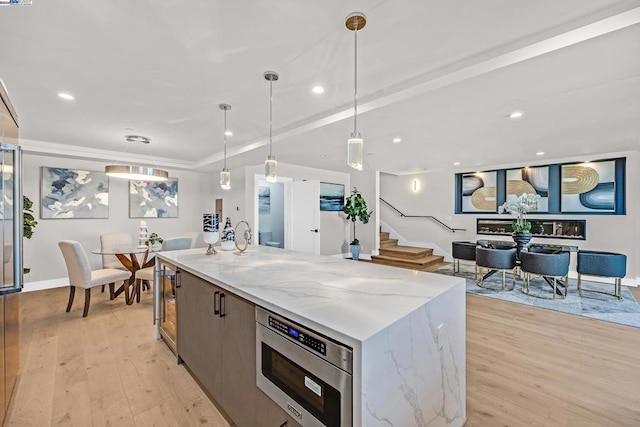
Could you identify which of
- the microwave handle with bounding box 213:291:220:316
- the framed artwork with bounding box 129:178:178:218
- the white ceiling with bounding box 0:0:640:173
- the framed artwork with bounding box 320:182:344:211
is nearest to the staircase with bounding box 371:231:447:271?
the framed artwork with bounding box 320:182:344:211

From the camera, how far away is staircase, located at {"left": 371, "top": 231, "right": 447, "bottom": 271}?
6621 mm

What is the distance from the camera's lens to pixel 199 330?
203 cm

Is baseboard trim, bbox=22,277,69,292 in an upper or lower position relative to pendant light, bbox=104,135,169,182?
lower

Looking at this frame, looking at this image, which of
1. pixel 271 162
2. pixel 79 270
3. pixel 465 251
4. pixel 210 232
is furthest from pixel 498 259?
pixel 79 270

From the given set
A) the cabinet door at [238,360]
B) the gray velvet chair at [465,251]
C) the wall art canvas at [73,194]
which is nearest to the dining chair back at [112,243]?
the wall art canvas at [73,194]

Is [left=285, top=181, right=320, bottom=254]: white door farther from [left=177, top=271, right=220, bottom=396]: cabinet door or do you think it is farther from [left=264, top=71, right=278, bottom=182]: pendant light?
[left=177, top=271, right=220, bottom=396]: cabinet door

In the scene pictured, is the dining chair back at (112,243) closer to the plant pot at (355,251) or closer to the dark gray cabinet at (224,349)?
the dark gray cabinet at (224,349)

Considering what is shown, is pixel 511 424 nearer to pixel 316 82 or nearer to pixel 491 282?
pixel 316 82

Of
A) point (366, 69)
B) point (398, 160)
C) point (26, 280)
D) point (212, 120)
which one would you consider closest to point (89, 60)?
point (212, 120)

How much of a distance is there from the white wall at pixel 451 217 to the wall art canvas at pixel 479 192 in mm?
207

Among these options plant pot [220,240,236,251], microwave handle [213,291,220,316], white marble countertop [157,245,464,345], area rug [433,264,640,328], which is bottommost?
area rug [433,264,640,328]

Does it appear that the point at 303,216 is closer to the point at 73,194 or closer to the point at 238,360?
the point at 73,194

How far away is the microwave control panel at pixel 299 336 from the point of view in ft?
3.50

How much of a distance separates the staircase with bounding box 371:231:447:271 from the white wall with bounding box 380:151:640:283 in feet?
1.54
